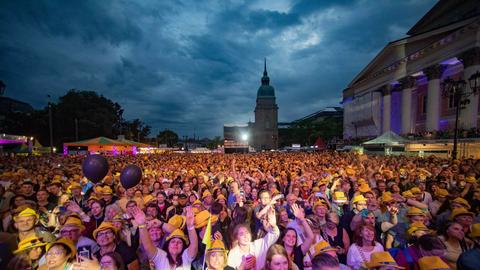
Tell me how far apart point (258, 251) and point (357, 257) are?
1.37 meters

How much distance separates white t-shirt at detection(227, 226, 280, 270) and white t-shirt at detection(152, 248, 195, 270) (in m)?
0.60

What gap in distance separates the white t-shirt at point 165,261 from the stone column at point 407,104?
34338mm

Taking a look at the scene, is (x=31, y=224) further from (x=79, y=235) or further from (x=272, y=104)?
(x=272, y=104)

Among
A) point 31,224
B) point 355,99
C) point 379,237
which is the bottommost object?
point 379,237

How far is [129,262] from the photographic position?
10.8ft

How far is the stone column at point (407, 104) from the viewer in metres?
29.7

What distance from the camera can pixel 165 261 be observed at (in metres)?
3.27

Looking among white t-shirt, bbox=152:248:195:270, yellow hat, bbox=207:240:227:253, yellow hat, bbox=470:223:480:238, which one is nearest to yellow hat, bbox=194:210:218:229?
white t-shirt, bbox=152:248:195:270

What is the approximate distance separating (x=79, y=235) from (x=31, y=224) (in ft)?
2.74

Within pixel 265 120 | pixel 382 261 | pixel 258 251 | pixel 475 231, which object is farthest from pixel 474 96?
pixel 265 120

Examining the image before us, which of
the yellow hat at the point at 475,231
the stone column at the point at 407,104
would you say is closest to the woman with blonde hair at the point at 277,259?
the yellow hat at the point at 475,231

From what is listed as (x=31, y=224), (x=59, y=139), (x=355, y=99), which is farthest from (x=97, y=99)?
(x=31, y=224)

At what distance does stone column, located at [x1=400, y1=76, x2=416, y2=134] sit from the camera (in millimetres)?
29748

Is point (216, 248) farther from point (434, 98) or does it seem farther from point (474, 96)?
point (434, 98)
